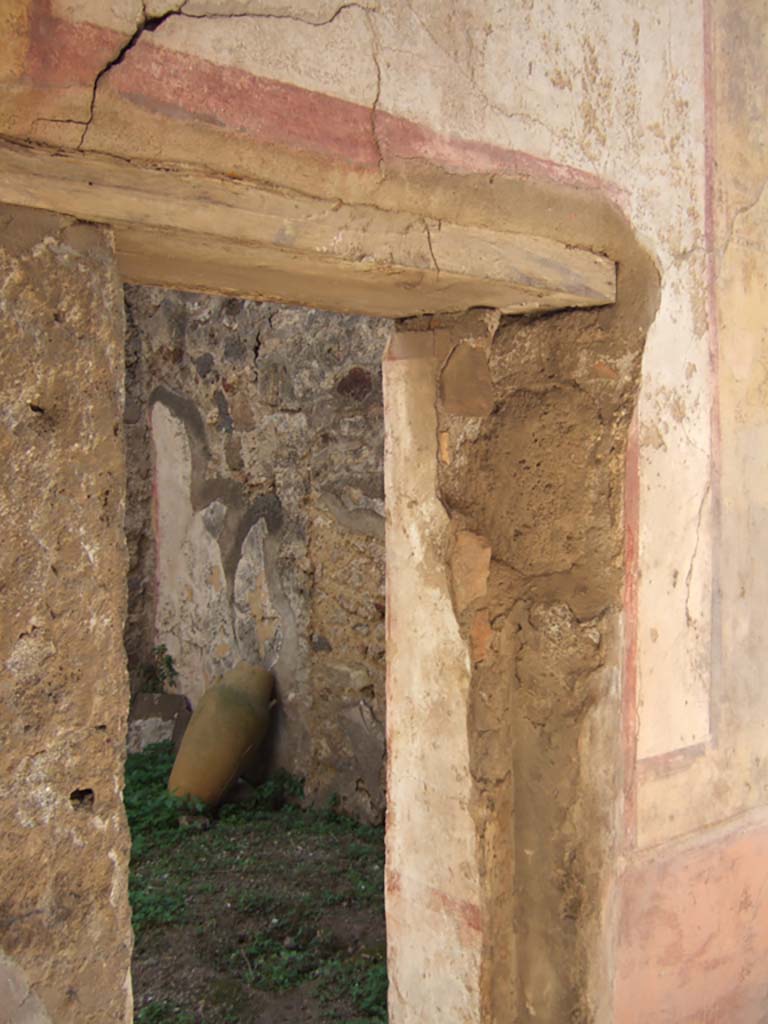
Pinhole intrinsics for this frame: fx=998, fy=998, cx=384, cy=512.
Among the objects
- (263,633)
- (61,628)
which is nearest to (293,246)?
(61,628)

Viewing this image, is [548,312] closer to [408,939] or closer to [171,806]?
[408,939]

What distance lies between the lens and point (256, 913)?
371 centimetres

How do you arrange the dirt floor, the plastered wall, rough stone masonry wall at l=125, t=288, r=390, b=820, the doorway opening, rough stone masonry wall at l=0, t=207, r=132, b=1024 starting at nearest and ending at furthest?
rough stone masonry wall at l=0, t=207, r=132, b=1024 → the plastered wall → the dirt floor → the doorway opening → rough stone masonry wall at l=125, t=288, r=390, b=820

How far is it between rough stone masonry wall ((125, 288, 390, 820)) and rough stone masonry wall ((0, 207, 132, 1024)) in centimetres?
278

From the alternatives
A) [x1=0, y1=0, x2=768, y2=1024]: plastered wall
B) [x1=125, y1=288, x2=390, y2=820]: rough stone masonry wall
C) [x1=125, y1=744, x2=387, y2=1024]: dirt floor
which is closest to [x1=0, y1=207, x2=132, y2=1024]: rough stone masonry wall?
[x1=0, y1=0, x2=768, y2=1024]: plastered wall

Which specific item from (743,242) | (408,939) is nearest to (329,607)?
(408,939)

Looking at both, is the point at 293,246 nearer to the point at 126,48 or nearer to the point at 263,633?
the point at 126,48

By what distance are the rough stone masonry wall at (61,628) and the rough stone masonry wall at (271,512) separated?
2780 mm

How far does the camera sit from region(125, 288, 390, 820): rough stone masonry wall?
4.29 meters

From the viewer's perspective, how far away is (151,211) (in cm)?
134

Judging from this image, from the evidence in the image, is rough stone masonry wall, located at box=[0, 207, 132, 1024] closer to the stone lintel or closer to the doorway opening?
the stone lintel

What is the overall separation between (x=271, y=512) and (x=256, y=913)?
1882 mm

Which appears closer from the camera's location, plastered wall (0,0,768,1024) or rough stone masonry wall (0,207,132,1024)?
rough stone masonry wall (0,207,132,1024)

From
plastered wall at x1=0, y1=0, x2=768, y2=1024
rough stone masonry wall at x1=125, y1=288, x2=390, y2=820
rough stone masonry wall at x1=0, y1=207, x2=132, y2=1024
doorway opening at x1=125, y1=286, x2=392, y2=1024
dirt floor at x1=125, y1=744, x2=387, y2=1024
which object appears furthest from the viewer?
rough stone masonry wall at x1=125, y1=288, x2=390, y2=820
